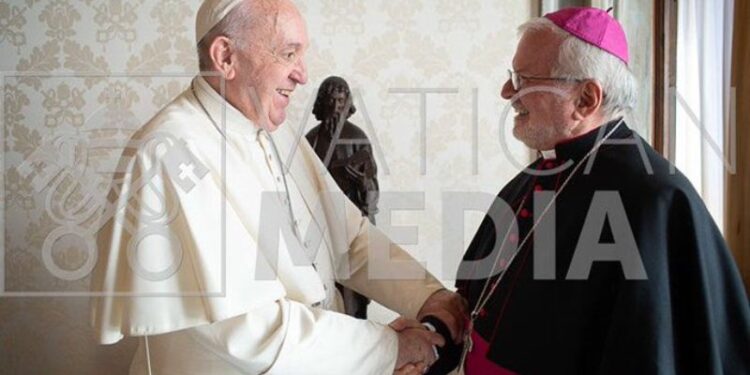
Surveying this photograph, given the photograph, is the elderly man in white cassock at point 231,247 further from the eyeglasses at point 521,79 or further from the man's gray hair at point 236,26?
the eyeglasses at point 521,79

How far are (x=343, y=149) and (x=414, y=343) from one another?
131 centimetres

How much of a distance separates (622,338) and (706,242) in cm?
25

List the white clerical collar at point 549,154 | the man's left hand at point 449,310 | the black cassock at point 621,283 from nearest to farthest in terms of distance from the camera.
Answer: the black cassock at point 621,283 < the white clerical collar at point 549,154 < the man's left hand at point 449,310

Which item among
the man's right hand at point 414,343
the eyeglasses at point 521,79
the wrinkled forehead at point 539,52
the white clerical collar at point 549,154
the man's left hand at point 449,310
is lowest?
the man's right hand at point 414,343

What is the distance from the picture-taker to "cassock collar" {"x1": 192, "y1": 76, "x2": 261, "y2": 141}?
179 cm

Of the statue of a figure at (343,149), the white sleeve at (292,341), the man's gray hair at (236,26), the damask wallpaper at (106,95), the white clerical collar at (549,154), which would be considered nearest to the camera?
the white sleeve at (292,341)

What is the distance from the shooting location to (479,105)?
11.4 ft

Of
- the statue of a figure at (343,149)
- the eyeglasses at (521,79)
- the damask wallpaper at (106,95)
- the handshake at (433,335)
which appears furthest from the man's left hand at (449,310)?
the damask wallpaper at (106,95)

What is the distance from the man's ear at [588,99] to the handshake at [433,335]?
2.10ft

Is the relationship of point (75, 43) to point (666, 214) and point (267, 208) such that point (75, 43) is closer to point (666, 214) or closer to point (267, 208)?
point (267, 208)

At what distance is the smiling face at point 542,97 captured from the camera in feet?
5.23

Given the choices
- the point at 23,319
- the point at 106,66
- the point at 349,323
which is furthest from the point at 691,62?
the point at 23,319

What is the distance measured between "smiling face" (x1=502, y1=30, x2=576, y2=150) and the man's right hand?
1.81 ft

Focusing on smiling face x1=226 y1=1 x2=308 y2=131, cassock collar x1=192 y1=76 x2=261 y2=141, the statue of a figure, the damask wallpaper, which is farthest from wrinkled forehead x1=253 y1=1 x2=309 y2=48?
the damask wallpaper
